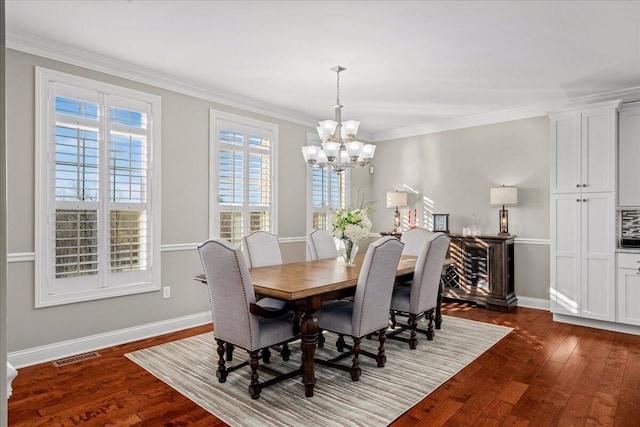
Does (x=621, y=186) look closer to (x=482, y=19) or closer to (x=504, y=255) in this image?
(x=504, y=255)

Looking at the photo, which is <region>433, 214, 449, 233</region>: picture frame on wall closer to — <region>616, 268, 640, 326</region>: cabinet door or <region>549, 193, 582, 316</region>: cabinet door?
<region>549, 193, 582, 316</region>: cabinet door

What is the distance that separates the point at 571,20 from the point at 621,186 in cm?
250

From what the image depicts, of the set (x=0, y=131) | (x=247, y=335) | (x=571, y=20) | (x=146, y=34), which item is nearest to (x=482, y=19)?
(x=571, y=20)

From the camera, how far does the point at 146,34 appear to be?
123 inches

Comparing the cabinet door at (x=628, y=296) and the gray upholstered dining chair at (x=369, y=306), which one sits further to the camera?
the cabinet door at (x=628, y=296)

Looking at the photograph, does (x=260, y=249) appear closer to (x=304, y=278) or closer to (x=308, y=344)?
(x=304, y=278)

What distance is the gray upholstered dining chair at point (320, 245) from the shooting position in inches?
171

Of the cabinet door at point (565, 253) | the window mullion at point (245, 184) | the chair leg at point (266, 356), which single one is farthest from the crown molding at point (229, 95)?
the chair leg at point (266, 356)

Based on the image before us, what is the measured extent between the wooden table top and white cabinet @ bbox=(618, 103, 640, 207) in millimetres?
2622

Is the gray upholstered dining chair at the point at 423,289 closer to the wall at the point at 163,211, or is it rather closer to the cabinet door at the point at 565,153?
the cabinet door at the point at 565,153

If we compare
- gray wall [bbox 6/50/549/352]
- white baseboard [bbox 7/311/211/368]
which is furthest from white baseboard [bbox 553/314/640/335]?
white baseboard [bbox 7/311/211/368]

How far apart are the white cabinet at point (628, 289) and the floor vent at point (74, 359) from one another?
17.2 ft

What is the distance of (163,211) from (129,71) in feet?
4.63

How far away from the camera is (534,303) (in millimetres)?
5184
